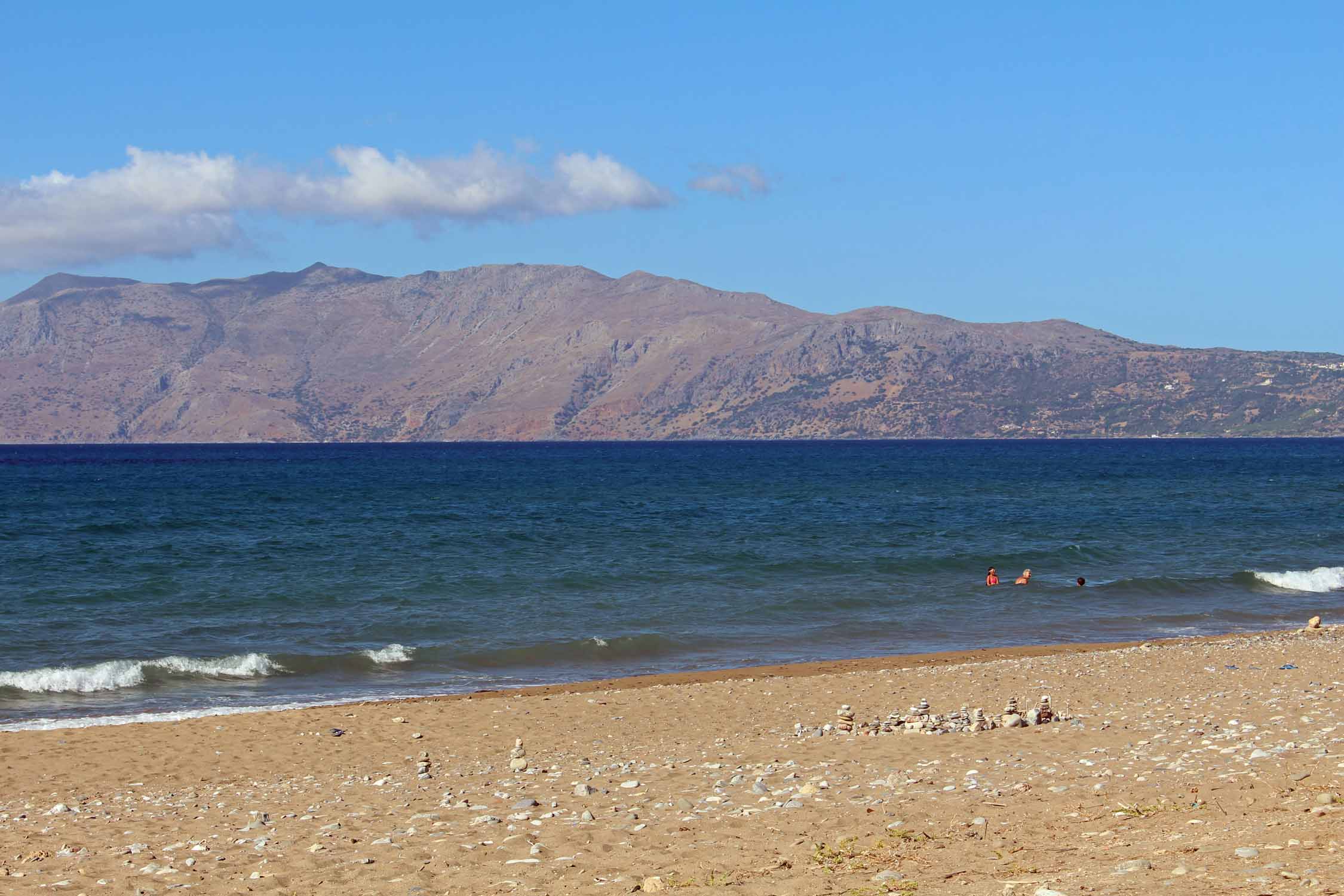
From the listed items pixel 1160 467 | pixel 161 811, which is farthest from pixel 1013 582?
pixel 1160 467

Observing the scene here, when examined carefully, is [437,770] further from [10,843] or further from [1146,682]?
[1146,682]

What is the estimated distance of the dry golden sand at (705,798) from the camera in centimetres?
912

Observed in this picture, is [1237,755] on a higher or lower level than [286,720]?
higher

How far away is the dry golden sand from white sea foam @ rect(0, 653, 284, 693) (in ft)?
16.7

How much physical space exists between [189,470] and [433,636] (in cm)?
11389

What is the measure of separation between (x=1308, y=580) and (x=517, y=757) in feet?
108

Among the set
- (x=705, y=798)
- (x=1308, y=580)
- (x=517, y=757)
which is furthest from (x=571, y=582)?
(x=705, y=798)

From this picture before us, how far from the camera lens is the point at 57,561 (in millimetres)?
43094

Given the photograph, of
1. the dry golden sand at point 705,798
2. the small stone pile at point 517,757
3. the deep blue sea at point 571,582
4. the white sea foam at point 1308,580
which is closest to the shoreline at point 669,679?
the deep blue sea at point 571,582

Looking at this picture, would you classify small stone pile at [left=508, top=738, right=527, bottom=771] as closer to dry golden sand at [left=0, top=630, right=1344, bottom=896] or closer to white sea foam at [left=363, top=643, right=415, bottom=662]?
dry golden sand at [left=0, top=630, right=1344, bottom=896]

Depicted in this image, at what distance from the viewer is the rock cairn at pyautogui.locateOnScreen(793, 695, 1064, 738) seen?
621 inches

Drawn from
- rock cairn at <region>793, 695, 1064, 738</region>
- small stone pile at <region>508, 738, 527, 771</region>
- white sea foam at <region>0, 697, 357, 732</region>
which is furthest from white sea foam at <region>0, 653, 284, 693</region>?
rock cairn at <region>793, 695, 1064, 738</region>

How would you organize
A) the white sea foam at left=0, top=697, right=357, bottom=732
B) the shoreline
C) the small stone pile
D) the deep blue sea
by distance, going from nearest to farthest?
the small stone pile → the white sea foam at left=0, top=697, right=357, bottom=732 → the shoreline → the deep blue sea

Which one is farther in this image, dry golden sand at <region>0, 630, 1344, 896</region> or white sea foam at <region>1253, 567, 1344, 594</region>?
white sea foam at <region>1253, 567, 1344, 594</region>
